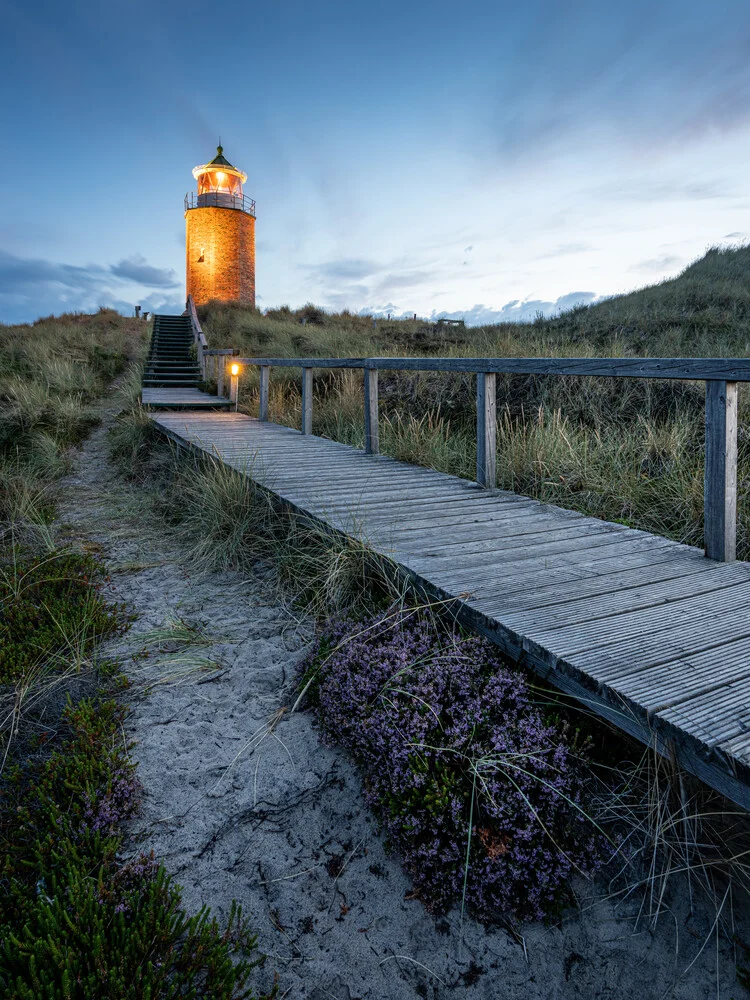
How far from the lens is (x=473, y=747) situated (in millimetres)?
1907

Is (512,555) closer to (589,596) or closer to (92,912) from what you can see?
(589,596)

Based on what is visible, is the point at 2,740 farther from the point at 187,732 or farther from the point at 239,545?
the point at 239,545

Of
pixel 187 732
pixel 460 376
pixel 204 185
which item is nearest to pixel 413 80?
pixel 460 376

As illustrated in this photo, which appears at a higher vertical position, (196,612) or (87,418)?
(87,418)

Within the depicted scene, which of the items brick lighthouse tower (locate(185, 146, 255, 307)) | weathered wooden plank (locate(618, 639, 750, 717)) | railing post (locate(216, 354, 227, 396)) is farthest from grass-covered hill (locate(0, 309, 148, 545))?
brick lighthouse tower (locate(185, 146, 255, 307))

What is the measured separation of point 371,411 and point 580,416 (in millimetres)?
2349

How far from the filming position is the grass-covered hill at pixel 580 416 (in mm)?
4332

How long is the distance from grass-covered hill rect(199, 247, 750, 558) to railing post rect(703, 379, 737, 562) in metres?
0.80

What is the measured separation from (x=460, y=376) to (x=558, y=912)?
21.3 feet

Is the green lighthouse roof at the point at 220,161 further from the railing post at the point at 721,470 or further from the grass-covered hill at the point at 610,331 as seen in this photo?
the railing post at the point at 721,470

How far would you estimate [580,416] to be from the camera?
632 centimetres

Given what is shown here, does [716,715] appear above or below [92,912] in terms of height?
above

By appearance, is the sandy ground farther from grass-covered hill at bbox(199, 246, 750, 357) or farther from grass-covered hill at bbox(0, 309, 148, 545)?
grass-covered hill at bbox(199, 246, 750, 357)

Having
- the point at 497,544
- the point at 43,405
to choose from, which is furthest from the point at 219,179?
the point at 497,544
